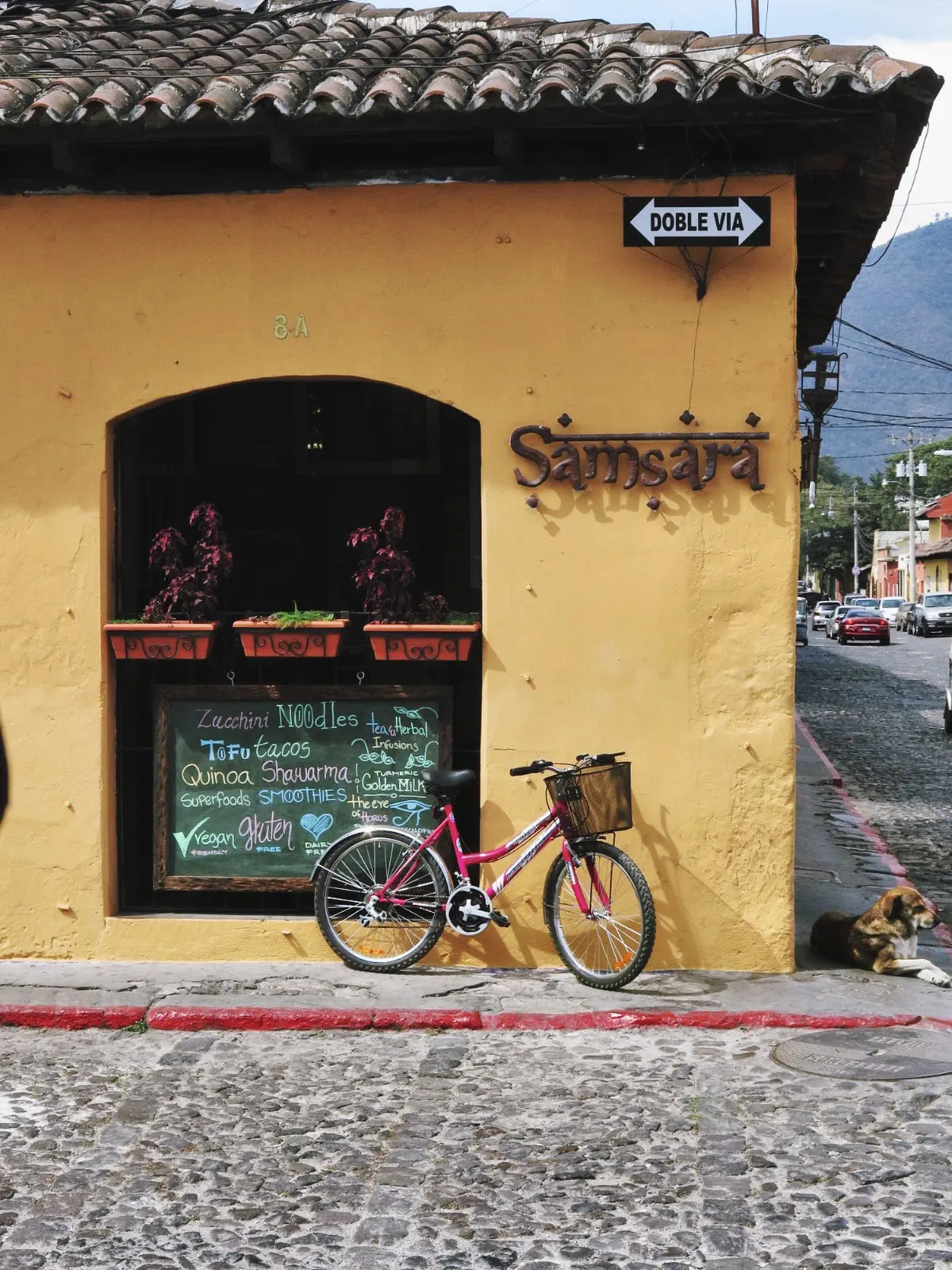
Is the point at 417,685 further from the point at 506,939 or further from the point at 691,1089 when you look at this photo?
the point at 691,1089

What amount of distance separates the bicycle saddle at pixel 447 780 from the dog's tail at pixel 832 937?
221cm

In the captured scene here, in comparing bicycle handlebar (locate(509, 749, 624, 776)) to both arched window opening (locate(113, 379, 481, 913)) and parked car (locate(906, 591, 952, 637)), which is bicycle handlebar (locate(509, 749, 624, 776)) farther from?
parked car (locate(906, 591, 952, 637))

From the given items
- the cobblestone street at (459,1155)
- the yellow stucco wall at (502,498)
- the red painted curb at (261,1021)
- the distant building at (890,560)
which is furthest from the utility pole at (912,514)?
the cobblestone street at (459,1155)

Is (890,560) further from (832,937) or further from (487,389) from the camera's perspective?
(487,389)

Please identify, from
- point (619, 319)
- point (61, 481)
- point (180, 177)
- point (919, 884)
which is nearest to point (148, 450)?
point (61, 481)

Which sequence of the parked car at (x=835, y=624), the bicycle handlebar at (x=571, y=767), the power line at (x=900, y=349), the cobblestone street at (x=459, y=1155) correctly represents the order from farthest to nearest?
the parked car at (x=835, y=624), the power line at (x=900, y=349), the bicycle handlebar at (x=571, y=767), the cobblestone street at (x=459, y=1155)

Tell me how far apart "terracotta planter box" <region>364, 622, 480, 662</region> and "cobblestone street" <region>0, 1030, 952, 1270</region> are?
2009mm

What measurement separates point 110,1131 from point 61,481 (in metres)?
3.81

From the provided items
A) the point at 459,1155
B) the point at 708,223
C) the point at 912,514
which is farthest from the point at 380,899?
the point at 912,514

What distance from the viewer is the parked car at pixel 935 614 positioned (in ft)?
177

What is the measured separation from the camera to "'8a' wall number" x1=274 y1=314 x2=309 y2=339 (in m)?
7.84

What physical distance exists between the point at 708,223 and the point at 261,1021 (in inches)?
182

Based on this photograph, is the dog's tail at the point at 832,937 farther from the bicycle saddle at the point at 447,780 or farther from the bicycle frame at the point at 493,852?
the bicycle saddle at the point at 447,780

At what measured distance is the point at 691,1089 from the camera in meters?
5.90
